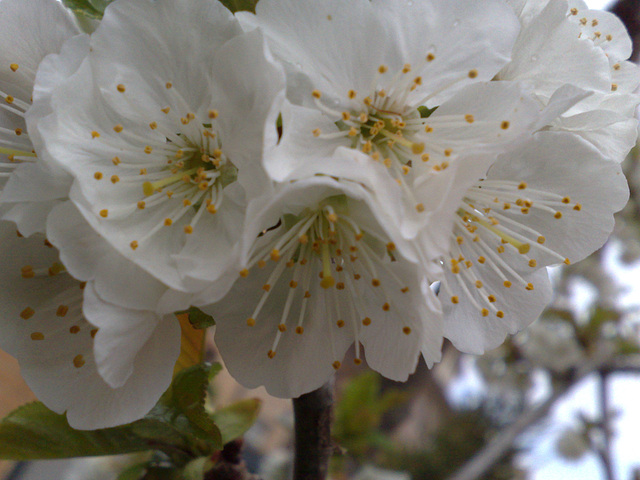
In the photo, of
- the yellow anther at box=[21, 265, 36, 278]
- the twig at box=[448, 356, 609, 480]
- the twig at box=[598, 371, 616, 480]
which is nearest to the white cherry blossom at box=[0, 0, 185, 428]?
the yellow anther at box=[21, 265, 36, 278]

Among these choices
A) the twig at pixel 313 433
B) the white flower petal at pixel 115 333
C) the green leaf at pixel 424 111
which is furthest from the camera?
the twig at pixel 313 433

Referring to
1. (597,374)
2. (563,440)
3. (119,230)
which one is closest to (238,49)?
(119,230)

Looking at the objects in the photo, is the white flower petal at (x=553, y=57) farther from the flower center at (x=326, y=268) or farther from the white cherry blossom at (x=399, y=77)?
the flower center at (x=326, y=268)

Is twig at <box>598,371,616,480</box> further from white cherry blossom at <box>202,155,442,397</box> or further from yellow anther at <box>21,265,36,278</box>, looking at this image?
yellow anther at <box>21,265,36,278</box>

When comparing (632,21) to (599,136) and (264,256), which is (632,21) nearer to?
(599,136)

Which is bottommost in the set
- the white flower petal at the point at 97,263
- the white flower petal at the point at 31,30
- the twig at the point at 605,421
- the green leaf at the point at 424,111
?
the twig at the point at 605,421

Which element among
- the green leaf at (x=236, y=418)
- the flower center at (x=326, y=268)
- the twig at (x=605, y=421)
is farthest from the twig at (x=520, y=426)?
the flower center at (x=326, y=268)
